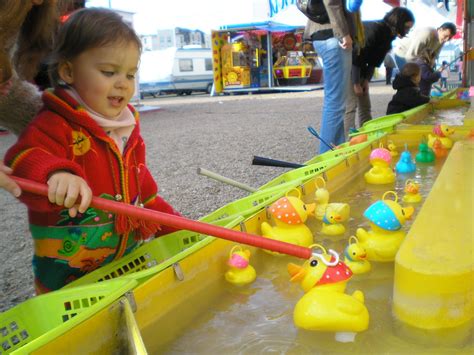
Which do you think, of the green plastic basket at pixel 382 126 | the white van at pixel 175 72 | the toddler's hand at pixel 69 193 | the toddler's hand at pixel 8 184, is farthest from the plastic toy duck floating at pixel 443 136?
the white van at pixel 175 72

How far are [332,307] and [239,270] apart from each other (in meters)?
0.42

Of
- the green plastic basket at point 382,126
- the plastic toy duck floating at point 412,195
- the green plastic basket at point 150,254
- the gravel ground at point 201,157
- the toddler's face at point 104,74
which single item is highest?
the toddler's face at point 104,74

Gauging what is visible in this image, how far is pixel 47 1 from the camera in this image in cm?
139

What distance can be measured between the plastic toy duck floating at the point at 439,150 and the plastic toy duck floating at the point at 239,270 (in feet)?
6.51

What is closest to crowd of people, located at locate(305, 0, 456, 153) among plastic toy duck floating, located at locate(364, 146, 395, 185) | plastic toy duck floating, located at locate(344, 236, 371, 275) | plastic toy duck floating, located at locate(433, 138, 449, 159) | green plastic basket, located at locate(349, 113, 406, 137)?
green plastic basket, located at locate(349, 113, 406, 137)

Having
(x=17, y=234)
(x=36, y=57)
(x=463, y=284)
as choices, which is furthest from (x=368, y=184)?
(x=17, y=234)

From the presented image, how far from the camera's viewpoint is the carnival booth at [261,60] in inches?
665

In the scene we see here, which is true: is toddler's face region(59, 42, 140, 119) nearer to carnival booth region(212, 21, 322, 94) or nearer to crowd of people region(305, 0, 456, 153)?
crowd of people region(305, 0, 456, 153)

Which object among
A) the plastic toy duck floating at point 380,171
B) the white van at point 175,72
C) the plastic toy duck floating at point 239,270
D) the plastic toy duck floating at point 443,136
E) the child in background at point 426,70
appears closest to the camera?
the plastic toy duck floating at point 239,270

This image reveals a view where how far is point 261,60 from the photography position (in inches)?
680

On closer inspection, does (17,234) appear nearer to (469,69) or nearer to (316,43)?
(316,43)

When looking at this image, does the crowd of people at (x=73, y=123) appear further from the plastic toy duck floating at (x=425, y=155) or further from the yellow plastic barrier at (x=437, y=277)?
the plastic toy duck floating at (x=425, y=155)

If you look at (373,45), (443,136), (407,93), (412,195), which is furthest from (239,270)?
(407,93)

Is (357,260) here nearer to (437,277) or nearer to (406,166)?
(437,277)
